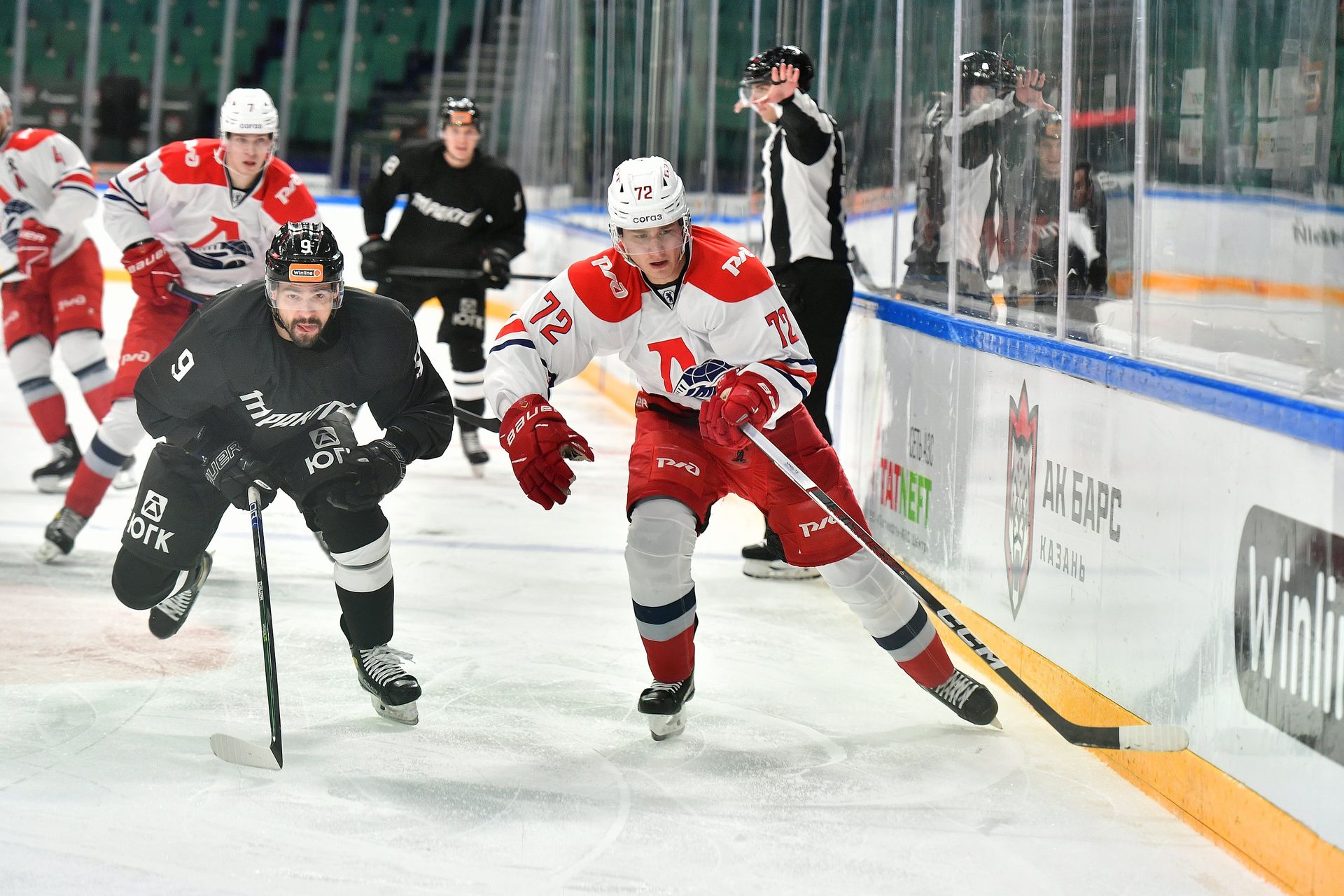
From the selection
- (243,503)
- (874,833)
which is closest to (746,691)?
(874,833)

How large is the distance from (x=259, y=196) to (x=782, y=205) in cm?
145

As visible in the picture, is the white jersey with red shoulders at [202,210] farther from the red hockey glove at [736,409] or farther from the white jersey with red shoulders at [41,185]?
the red hockey glove at [736,409]

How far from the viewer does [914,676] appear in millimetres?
2969

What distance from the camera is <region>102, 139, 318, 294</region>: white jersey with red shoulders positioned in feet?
13.8

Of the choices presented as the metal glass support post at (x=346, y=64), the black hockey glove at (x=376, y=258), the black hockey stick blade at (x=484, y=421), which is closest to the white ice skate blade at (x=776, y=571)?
the black hockey stick blade at (x=484, y=421)

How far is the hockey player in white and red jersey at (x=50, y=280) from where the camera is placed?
15.6 feet

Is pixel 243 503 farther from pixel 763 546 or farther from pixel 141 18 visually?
pixel 141 18

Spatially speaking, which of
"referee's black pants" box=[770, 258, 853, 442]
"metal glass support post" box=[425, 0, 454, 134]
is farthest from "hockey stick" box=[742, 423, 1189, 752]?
"metal glass support post" box=[425, 0, 454, 134]

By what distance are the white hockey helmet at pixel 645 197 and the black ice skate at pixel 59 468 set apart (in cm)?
295

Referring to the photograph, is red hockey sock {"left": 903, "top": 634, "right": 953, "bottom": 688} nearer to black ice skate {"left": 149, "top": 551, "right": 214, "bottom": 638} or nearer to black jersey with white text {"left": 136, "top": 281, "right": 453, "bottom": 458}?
black jersey with white text {"left": 136, "top": 281, "right": 453, "bottom": 458}

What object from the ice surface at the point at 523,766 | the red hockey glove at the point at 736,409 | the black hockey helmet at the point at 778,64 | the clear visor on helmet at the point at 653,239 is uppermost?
the black hockey helmet at the point at 778,64

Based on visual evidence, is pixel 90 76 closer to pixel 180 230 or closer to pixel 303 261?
pixel 180 230

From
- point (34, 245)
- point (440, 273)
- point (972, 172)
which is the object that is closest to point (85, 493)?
point (34, 245)

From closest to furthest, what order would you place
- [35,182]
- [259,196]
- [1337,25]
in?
[1337,25] → [259,196] → [35,182]
